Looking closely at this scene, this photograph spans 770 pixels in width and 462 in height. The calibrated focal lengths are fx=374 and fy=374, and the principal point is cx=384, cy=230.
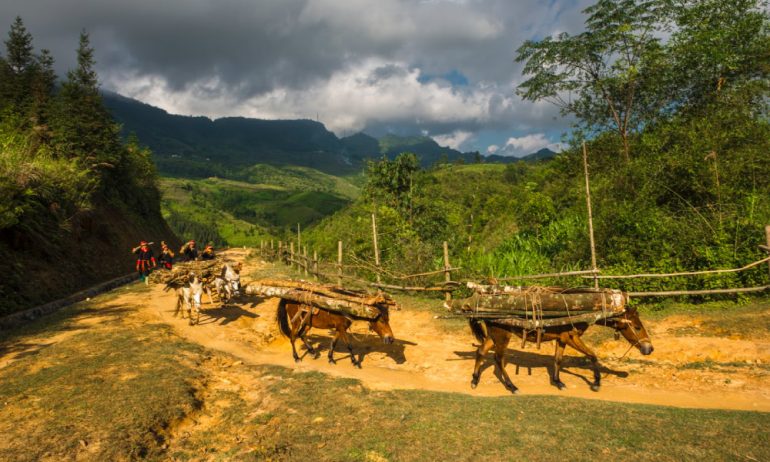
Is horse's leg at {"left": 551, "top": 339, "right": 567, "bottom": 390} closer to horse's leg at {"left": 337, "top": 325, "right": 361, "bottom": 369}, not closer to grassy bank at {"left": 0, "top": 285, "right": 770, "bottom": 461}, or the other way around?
grassy bank at {"left": 0, "top": 285, "right": 770, "bottom": 461}

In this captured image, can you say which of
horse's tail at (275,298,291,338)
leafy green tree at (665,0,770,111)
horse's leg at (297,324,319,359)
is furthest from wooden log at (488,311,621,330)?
leafy green tree at (665,0,770,111)

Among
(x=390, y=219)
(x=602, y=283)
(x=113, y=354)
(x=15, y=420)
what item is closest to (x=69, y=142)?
(x=390, y=219)

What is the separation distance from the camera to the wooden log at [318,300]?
28.7 feet

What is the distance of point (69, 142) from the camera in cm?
2678

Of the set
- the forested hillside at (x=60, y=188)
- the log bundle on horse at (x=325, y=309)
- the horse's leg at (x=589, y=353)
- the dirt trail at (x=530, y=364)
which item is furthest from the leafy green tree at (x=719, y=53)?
the forested hillside at (x=60, y=188)

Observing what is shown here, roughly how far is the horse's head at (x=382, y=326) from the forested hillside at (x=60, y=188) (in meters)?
13.8

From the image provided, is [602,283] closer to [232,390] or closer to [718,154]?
[718,154]

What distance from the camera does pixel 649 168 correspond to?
14984mm

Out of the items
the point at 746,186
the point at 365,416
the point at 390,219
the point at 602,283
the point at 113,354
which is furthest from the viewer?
the point at 390,219

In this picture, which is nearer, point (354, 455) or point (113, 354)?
point (354, 455)

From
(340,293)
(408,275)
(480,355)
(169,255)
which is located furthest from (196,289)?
(480,355)

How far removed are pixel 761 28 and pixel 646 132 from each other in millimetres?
6020

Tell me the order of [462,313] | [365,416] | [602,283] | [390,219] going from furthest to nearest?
[390,219]
[602,283]
[462,313]
[365,416]

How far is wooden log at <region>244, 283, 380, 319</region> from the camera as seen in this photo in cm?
873
